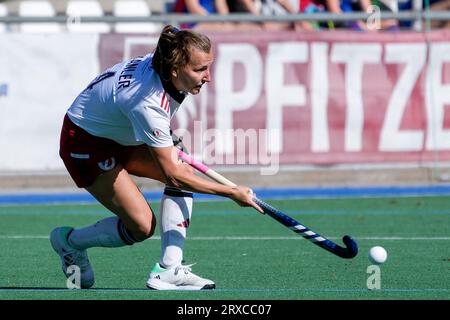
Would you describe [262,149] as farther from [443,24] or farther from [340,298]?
[340,298]

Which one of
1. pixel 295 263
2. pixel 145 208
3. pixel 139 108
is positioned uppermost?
pixel 139 108

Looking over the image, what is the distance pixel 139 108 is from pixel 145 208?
75 centimetres

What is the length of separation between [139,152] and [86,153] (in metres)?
0.33

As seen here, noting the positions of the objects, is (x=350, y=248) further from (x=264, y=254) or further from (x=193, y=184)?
(x=264, y=254)

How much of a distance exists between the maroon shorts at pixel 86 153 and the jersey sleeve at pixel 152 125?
0.45m

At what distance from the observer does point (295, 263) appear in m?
7.47

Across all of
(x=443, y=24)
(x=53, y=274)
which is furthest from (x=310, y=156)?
(x=53, y=274)

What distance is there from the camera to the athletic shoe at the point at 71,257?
21.3 feet

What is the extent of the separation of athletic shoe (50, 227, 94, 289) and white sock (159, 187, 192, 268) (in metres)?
0.46

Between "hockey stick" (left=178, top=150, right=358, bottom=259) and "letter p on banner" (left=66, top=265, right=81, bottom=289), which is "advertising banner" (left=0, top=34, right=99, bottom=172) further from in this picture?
"hockey stick" (left=178, top=150, right=358, bottom=259)

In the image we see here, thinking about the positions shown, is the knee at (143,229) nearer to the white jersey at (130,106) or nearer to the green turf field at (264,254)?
the green turf field at (264,254)
